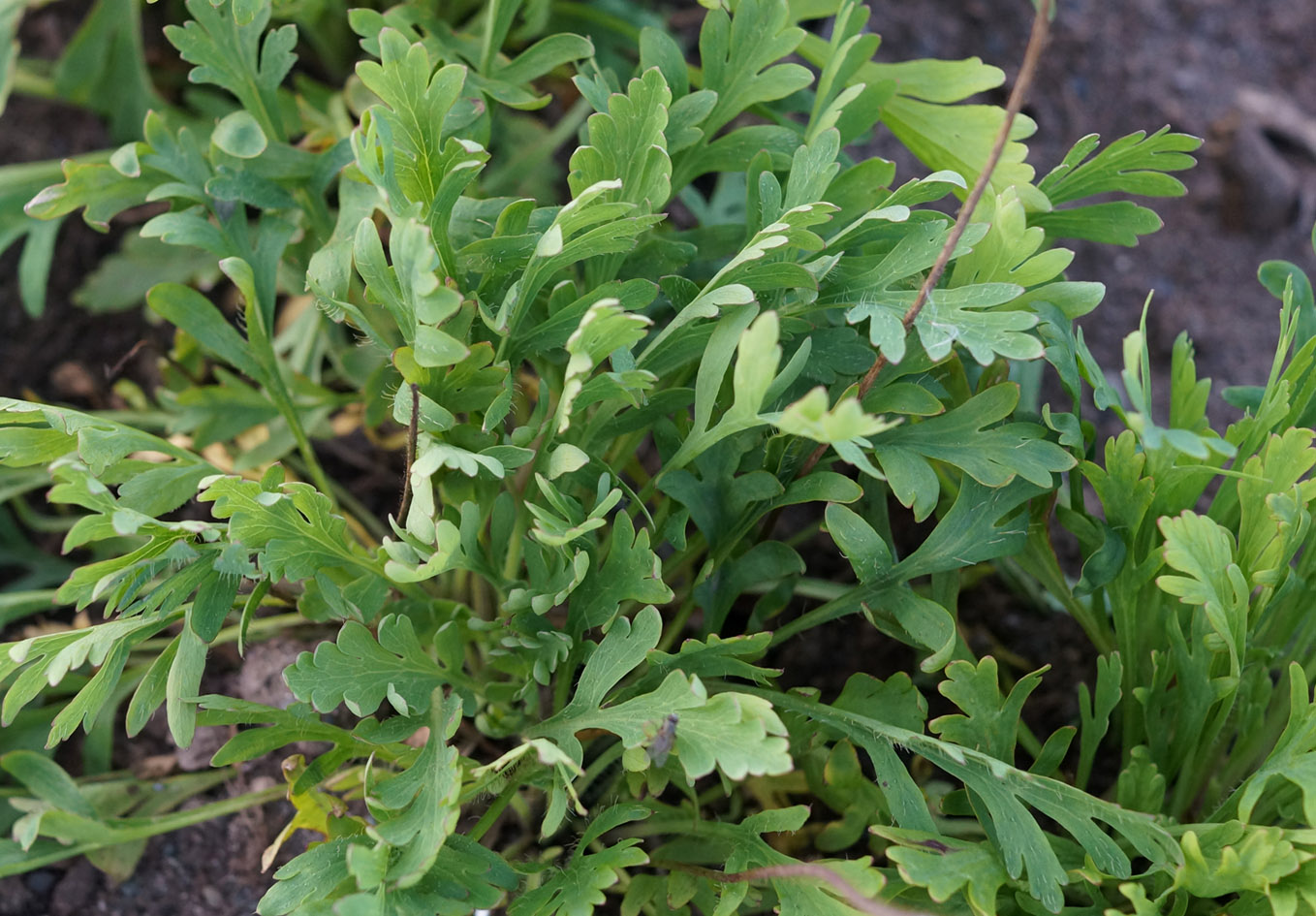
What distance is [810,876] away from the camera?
758mm

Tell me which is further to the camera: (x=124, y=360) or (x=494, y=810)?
(x=124, y=360)

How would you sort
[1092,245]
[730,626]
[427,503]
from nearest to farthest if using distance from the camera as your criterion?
[427,503] → [730,626] → [1092,245]

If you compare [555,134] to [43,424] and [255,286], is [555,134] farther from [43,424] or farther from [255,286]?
[43,424]

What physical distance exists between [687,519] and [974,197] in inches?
12.9

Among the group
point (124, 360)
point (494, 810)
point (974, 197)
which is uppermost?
point (974, 197)

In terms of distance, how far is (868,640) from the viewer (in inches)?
45.9

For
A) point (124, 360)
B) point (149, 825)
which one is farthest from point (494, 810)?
point (124, 360)

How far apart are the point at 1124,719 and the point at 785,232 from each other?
0.53m

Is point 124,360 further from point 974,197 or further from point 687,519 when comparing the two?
point 974,197

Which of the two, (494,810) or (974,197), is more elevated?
(974,197)

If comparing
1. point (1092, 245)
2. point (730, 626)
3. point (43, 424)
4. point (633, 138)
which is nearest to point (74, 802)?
point (43, 424)

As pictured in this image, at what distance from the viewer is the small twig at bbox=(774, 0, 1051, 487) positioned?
649 mm

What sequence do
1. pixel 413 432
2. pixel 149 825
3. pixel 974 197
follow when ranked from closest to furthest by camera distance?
pixel 974 197 < pixel 413 432 < pixel 149 825

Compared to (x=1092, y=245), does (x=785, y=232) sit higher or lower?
higher
